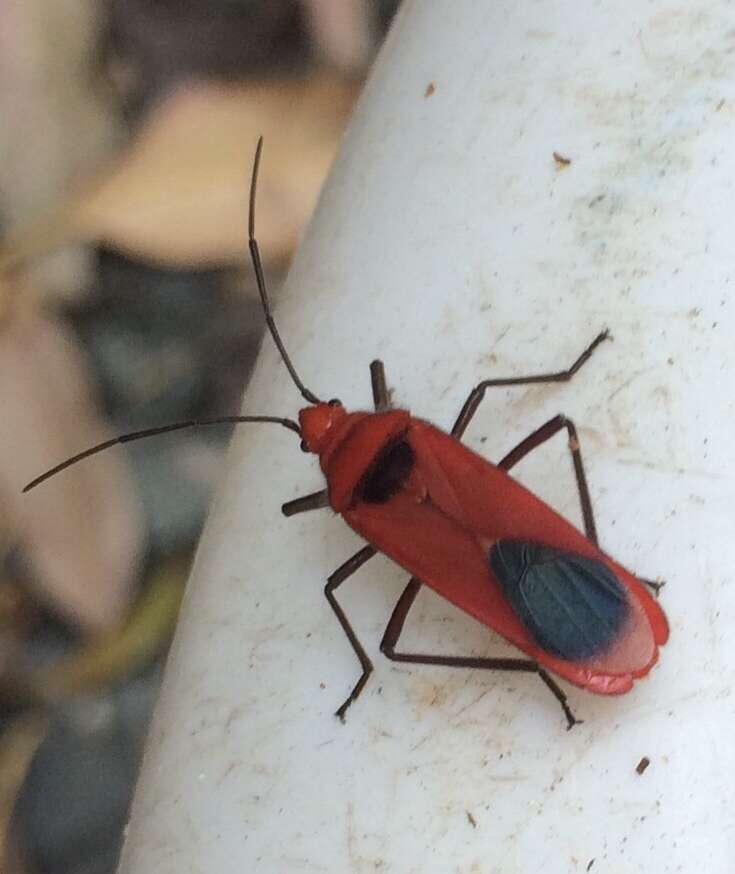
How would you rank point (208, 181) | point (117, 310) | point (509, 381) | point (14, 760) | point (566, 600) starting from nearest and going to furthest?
point (566, 600) < point (509, 381) < point (208, 181) < point (14, 760) < point (117, 310)

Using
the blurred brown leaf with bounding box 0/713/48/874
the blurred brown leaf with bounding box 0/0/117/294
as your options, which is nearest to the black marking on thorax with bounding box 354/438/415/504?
the blurred brown leaf with bounding box 0/0/117/294

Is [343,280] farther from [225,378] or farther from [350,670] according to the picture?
[225,378]

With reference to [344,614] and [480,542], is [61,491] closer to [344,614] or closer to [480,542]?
[344,614]

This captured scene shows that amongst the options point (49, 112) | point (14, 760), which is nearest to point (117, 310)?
point (49, 112)

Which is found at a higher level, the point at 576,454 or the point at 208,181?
the point at 576,454

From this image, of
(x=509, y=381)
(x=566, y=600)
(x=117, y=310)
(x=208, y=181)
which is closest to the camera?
(x=566, y=600)

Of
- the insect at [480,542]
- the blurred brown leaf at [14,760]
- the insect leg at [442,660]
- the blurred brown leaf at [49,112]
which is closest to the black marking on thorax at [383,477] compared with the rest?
the insect at [480,542]

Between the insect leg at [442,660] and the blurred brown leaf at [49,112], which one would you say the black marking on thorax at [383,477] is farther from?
the blurred brown leaf at [49,112]
